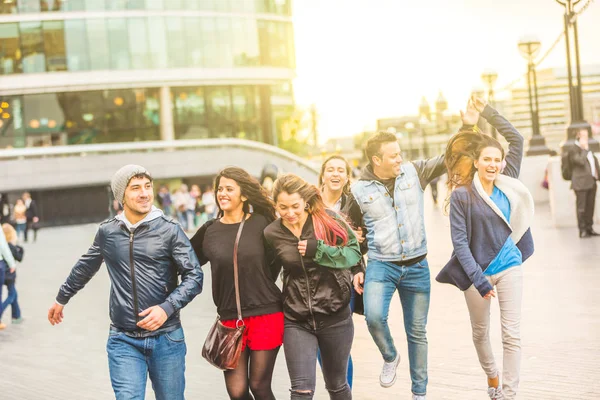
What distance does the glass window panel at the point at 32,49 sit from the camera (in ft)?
172

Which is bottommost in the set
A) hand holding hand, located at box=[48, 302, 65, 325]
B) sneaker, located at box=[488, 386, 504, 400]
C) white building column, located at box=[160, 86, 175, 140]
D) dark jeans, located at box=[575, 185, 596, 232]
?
sneaker, located at box=[488, 386, 504, 400]

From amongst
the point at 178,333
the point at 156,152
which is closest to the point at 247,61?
the point at 156,152

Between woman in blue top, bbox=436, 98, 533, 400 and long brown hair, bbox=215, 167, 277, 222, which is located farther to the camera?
woman in blue top, bbox=436, 98, 533, 400

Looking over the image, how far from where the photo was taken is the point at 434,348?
7.88 m

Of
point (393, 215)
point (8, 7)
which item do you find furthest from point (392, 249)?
point (8, 7)

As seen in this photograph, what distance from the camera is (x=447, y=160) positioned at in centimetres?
616

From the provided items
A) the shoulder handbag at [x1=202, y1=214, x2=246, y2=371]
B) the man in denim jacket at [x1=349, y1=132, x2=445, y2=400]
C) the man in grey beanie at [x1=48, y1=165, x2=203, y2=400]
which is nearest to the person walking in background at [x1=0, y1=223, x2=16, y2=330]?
the man in denim jacket at [x1=349, y1=132, x2=445, y2=400]

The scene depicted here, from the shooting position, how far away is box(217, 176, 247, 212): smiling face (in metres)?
5.05

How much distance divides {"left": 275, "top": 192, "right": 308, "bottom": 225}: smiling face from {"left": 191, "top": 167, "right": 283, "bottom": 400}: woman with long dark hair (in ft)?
0.54

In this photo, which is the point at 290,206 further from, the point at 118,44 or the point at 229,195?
the point at 118,44

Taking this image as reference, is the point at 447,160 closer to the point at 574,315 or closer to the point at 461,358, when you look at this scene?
the point at 461,358

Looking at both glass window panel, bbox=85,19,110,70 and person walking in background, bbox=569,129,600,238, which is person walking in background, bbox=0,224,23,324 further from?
glass window panel, bbox=85,19,110,70

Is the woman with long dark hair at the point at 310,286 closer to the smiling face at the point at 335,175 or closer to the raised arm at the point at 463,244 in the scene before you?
the raised arm at the point at 463,244

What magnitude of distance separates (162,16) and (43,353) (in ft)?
160
